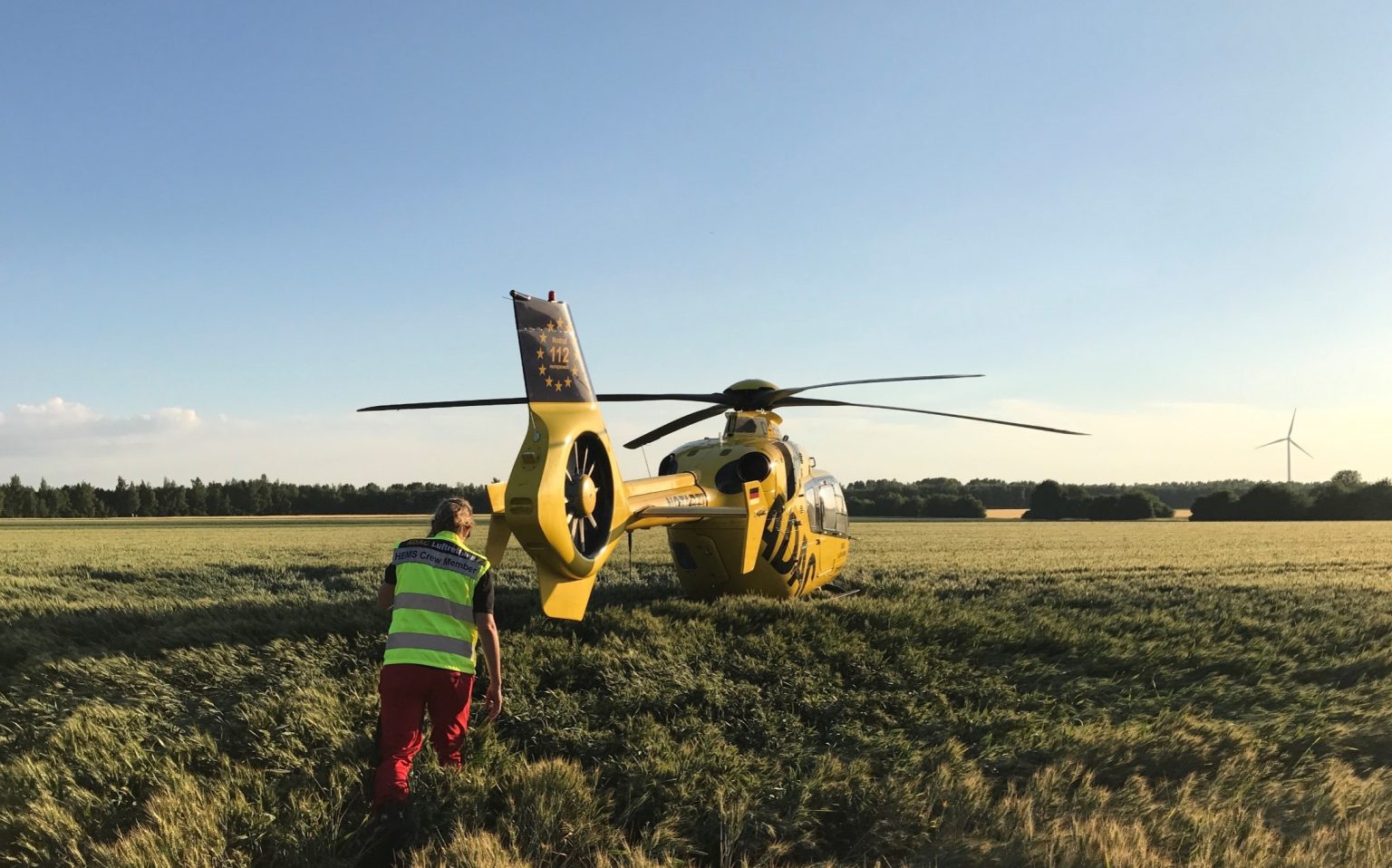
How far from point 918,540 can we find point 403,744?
36.5 m

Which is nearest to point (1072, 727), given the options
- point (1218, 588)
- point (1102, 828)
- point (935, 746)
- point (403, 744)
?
point (935, 746)

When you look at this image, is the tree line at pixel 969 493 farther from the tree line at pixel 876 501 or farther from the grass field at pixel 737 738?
the grass field at pixel 737 738

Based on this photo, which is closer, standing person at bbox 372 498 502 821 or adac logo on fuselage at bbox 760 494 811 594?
standing person at bbox 372 498 502 821

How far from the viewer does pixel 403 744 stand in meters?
6.21

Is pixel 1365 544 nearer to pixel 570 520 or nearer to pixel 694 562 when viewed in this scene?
pixel 694 562

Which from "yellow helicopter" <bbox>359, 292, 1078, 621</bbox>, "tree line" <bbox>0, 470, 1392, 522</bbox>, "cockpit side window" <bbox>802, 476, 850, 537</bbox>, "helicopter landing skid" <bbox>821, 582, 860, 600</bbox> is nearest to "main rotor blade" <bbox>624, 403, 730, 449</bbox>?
"yellow helicopter" <bbox>359, 292, 1078, 621</bbox>

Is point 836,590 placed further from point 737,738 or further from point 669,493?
point 737,738

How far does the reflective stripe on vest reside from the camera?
6367 mm

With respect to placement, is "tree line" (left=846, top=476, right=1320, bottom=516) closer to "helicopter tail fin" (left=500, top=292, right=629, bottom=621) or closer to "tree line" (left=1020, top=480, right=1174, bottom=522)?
"tree line" (left=1020, top=480, right=1174, bottom=522)

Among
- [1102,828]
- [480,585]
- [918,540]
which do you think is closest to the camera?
[1102,828]

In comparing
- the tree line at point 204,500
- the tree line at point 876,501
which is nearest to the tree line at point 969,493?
the tree line at point 876,501

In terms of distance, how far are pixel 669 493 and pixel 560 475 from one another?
11.4 ft

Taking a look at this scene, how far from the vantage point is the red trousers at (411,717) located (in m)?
6.09

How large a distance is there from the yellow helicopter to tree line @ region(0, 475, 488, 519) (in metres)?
79.9
